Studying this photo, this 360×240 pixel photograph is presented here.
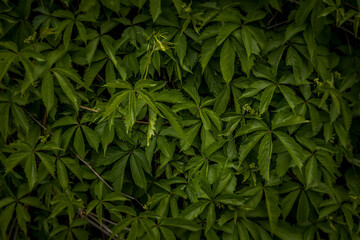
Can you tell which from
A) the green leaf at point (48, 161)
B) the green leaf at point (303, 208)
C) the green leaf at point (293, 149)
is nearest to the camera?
the green leaf at point (293, 149)

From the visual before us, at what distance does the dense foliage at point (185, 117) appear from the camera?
5.17 feet

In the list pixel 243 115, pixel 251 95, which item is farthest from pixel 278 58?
pixel 243 115

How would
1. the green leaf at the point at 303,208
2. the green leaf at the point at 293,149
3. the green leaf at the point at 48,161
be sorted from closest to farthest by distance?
the green leaf at the point at 293,149
the green leaf at the point at 48,161
the green leaf at the point at 303,208

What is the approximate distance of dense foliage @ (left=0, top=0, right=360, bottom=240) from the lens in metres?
1.58

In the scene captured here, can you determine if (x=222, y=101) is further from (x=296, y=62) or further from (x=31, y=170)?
(x=31, y=170)

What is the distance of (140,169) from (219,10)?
3.42 feet

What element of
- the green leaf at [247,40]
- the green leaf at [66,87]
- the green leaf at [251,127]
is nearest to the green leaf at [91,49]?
the green leaf at [66,87]

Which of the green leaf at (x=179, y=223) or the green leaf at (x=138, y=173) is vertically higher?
the green leaf at (x=138, y=173)

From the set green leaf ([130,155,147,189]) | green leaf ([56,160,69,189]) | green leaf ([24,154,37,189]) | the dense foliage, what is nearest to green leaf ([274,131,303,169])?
the dense foliage

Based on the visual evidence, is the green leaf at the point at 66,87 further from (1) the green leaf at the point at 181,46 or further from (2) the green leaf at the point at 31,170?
(1) the green leaf at the point at 181,46

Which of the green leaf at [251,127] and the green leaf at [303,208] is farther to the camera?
the green leaf at [303,208]

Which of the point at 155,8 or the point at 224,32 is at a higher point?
the point at 155,8

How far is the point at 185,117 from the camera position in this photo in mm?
1655

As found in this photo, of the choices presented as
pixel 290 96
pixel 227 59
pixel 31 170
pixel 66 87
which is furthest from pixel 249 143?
pixel 31 170
